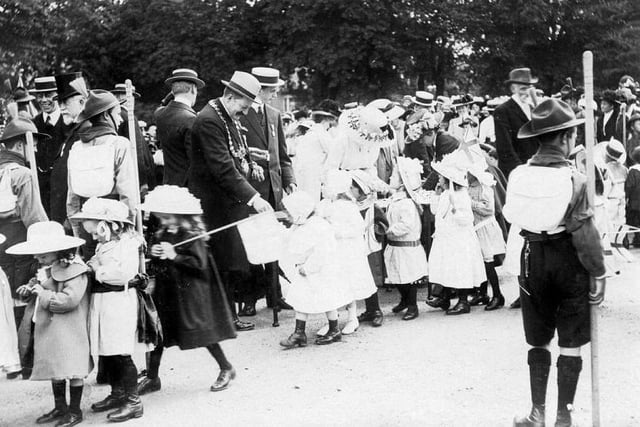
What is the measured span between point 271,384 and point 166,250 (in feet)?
4.08

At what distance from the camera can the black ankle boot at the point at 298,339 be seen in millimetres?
7012

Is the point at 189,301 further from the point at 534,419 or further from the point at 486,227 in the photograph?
the point at 486,227

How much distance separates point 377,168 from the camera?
29.5 ft

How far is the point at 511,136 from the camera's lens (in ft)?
26.8

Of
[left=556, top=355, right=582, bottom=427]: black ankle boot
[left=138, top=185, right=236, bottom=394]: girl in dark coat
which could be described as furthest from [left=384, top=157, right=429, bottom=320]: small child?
[left=556, top=355, right=582, bottom=427]: black ankle boot

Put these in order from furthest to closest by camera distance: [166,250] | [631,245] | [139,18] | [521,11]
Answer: [139,18], [521,11], [631,245], [166,250]

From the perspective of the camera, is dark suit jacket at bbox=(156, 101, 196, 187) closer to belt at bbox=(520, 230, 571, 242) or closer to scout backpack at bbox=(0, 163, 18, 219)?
scout backpack at bbox=(0, 163, 18, 219)

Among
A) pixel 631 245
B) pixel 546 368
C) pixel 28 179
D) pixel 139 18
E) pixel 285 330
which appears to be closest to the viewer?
pixel 546 368

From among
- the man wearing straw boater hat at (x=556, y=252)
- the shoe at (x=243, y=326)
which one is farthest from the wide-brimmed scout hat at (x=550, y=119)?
the shoe at (x=243, y=326)

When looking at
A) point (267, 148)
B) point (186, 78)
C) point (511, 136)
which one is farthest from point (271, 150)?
point (511, 136)

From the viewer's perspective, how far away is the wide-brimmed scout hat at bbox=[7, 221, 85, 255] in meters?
5.24

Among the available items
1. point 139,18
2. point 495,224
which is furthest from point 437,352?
point 139,18

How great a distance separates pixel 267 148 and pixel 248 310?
5.45ft

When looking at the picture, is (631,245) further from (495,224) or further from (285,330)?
(285,330)
